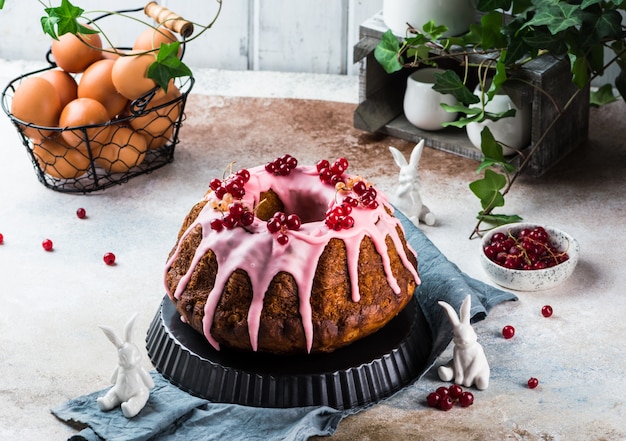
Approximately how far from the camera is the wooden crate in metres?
2.75

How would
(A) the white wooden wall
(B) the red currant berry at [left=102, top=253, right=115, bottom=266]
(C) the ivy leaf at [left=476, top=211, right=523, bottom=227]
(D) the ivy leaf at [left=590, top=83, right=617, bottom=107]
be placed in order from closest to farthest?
(B) the red currant berry at [left=102, top=253, right=115, bottom=266], (C) the ivy leaf at [left=476, top=211, right=523, bottom=227], (D) the ivy leaf at [left=590, top=83, right=617, bottom=107], (A) the white wooden wall

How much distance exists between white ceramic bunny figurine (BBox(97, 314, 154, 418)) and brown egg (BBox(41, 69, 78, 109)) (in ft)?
3.54

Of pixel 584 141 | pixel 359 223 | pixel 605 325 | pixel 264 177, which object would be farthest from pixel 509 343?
pixel 584 141

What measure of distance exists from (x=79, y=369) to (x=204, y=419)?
366mm

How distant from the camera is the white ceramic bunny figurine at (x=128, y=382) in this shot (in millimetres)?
1911

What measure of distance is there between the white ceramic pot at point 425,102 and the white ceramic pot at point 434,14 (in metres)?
0.19

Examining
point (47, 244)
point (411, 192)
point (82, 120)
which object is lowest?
point (47, 244)

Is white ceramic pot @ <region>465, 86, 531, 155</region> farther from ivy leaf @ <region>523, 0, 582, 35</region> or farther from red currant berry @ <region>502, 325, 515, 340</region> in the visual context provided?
red currant berry @ <region>502, 325, 515, 340</region>

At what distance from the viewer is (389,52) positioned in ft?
9.31

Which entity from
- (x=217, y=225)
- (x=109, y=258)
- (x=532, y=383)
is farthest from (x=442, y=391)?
(x=109, y=258)

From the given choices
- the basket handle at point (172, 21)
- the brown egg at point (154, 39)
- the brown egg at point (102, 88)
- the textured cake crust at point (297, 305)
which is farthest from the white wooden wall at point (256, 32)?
the textured cake crust at point (297, 305)

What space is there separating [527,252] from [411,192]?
1.25ft

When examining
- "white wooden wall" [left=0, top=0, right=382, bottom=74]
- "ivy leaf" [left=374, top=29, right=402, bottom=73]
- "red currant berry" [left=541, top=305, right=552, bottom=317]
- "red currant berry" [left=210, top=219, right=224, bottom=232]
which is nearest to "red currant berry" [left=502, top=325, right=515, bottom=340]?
"red currant berry" [left=541, top=305, right=552, bottom=317]

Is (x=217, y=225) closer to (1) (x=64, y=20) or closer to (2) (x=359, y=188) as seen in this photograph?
(2) (x=359, y=188)
